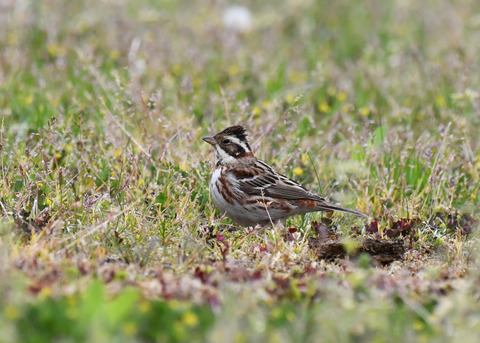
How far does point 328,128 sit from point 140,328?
505 cm

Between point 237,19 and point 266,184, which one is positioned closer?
point 266,184

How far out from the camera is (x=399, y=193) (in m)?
6.87

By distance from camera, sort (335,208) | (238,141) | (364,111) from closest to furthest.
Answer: (335,208)
(238,141)
(364,111)

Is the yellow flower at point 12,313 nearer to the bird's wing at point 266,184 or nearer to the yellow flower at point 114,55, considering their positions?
the bird's wing at point 266,184

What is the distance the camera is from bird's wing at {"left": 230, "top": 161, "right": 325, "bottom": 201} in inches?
257

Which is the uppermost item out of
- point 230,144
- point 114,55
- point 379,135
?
point 114,55

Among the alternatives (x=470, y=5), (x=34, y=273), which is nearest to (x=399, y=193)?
(x=34, y=273)

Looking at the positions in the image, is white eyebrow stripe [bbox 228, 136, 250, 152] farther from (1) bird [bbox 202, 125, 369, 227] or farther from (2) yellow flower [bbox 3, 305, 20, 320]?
(2) yellow flower [bbox 3, 305, 20, 320]

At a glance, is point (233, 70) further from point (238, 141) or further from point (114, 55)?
point (238, 141)

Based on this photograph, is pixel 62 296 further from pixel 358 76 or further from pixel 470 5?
pixel 470 5

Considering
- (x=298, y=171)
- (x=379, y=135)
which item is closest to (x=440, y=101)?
(x=379, y=135)

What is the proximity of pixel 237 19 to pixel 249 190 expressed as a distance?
17.5 feet

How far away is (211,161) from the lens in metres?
7.10

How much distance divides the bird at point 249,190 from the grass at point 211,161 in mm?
189
